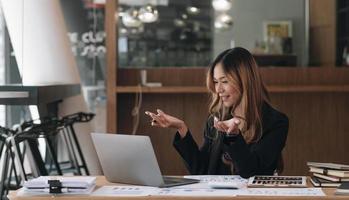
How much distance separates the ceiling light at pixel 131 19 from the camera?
699 centimetres

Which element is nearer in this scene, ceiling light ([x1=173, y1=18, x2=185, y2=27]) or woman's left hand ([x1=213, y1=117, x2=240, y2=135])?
woman's left hand ([x1=213, y1=117, x2=240, y2=135])

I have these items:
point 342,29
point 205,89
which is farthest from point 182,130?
point 342,29

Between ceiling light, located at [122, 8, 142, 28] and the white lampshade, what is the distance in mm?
779

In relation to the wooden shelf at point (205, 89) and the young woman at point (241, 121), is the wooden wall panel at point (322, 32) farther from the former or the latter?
the young woman at point (241, 121)

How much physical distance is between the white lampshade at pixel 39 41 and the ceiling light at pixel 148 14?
1.01 m

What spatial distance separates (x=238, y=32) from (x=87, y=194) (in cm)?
529

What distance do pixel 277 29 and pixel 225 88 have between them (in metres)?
4.35

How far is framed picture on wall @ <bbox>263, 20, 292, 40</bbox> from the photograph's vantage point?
23.4 feet

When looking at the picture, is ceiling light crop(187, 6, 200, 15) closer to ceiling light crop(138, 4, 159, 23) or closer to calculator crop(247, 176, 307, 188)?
ceiling light crop(138, 4, 159, 23)

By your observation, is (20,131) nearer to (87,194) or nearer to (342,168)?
(87,194)

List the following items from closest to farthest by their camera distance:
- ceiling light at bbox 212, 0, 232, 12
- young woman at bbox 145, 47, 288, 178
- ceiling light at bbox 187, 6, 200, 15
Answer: young woman at bbox 145, 47, 288, 178, ceiling light at bbox 212, 0, 232, 12, ceiling light at bbox 187, 6, 200, 15

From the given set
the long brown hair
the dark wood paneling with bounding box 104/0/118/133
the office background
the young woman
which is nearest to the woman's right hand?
the young woman

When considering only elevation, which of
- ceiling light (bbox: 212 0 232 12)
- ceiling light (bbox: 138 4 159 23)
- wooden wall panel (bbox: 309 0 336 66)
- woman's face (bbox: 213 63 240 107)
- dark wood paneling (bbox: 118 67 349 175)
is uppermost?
ceiling light (bbox: 212 0 232 12)

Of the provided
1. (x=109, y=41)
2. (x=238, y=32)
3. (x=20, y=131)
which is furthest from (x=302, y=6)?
(x=20, y=131)
